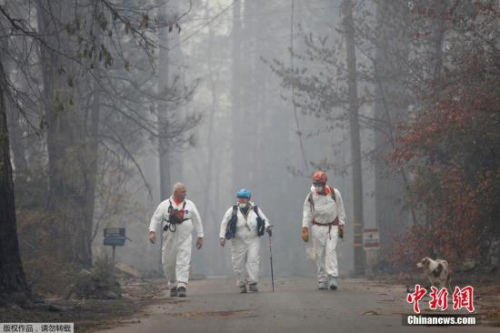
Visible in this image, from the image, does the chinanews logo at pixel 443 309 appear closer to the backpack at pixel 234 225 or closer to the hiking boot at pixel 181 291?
the backpack at pixel 234 225

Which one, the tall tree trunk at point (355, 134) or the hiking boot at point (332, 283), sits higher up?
the tall tree trunk at point (355, 134)

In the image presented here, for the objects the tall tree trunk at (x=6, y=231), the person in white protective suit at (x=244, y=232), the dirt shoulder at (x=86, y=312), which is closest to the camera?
the dirt shoulder at (x=86, y=312)

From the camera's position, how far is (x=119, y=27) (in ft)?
97.9

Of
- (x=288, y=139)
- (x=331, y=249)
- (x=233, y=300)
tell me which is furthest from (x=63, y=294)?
(x=288, y=139)

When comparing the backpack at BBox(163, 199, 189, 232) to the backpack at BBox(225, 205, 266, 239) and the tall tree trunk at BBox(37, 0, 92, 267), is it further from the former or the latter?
the tall tree trunk at BBox(37, 0, 92, 267)

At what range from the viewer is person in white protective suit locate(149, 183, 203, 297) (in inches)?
733

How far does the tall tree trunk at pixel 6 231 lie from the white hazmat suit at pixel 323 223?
6.18m

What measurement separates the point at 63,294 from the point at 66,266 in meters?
2.33

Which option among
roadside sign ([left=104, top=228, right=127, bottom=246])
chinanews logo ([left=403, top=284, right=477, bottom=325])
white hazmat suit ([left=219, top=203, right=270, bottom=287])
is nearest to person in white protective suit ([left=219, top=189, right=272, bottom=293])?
white hazmat suit ([left=219, top=203, right=270, bottom=287])

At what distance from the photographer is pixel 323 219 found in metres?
18.7

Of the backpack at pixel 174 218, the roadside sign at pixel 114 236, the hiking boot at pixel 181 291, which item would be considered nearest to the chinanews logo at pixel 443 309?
the hiking boot at pixel 181 291

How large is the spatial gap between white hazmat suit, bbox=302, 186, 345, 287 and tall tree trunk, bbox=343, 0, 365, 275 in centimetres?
1102

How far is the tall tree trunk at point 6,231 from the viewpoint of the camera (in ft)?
46.1

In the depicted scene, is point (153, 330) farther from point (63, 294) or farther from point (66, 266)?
point (66, 266)
